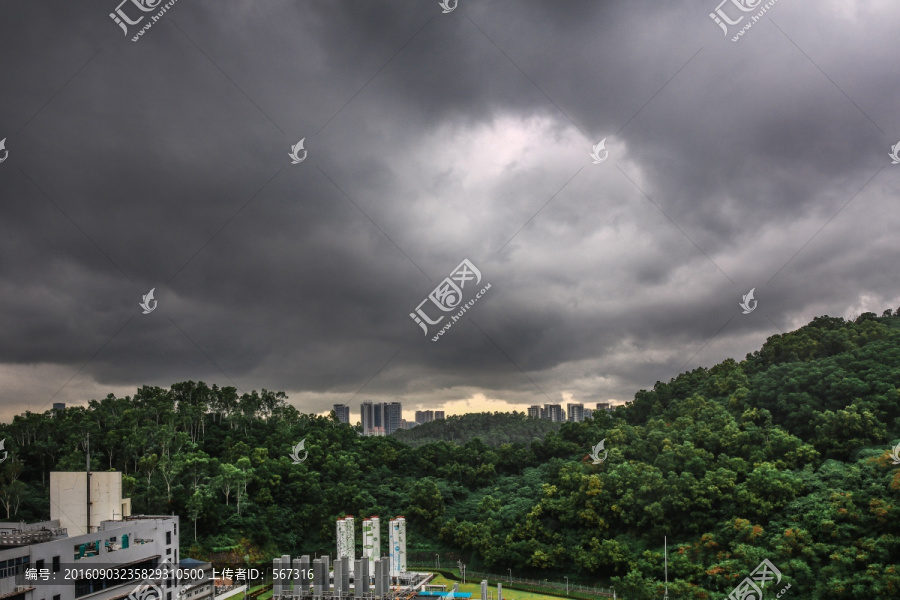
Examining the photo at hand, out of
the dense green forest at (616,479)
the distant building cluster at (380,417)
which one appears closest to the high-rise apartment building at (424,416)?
the distant building cluster at (380,417)

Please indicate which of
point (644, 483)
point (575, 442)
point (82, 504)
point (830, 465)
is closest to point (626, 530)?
point (644, 483)

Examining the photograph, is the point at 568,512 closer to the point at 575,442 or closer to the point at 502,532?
the point at 502,532

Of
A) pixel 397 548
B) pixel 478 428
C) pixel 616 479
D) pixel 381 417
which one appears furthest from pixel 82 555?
pixel 381 417

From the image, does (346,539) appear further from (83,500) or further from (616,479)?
(616,479)

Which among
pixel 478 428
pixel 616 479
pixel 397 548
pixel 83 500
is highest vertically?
pixel 83 500

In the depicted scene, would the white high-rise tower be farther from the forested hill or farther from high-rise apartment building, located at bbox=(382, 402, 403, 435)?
high-rise apartment building, located at bbox=(382, 402, 403, 435)
